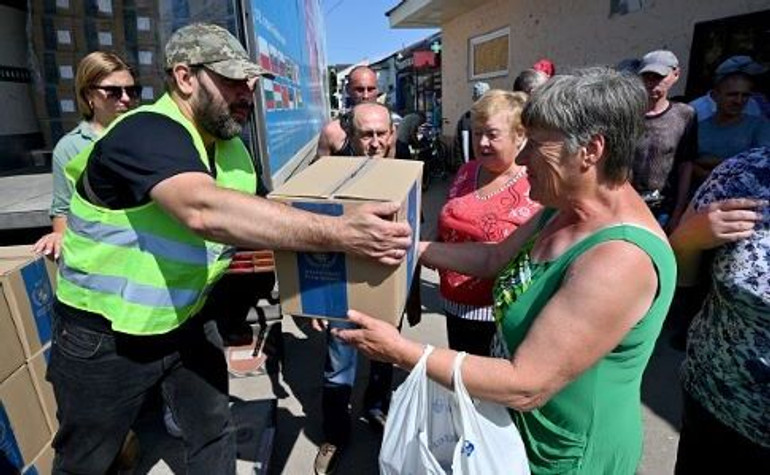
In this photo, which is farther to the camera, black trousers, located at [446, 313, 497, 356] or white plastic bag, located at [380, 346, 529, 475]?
black trousers, located at [446, 313, 497, 356]

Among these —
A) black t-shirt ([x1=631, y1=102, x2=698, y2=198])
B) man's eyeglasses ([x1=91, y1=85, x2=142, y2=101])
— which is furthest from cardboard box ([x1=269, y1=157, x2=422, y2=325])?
black t-shirt ([x1=631, y1=102, x2=698, y2=198])

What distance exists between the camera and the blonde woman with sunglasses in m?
2.30

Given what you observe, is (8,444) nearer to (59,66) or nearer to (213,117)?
(213,117)

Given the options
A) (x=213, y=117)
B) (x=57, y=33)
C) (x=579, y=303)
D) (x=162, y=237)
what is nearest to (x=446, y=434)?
(x=579, y=303)

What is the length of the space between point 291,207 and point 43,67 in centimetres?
498

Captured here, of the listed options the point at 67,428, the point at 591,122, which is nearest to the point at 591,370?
the point at 591,122

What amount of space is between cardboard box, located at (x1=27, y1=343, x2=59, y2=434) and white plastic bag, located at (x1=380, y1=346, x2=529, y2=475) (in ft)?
5.83

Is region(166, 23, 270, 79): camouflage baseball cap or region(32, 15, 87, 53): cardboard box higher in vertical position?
region(32, 15, 87, 53): cardboard box

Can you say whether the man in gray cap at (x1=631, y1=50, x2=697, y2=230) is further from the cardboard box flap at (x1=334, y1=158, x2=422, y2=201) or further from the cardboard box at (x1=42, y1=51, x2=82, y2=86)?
the cardboard box at (x1=42, y1=51, x2=82, y2=86)

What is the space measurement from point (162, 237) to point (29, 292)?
3.95 ft

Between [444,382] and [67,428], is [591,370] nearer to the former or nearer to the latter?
[444,382]

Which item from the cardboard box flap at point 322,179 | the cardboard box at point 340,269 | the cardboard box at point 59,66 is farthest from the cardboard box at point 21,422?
→ the cardboard box at point 59,66

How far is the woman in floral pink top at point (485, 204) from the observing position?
1.86 metres

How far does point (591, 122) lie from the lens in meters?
1.05
